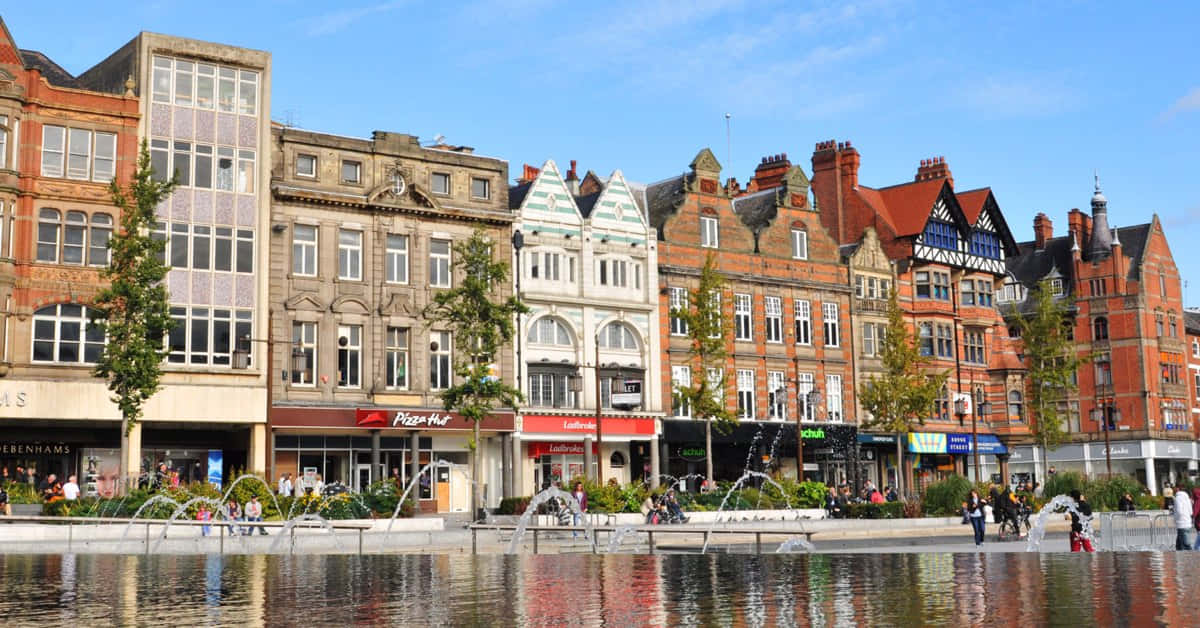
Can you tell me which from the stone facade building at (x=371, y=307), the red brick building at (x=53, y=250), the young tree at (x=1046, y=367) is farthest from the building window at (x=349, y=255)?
the young tree at (x=1046, y=367)

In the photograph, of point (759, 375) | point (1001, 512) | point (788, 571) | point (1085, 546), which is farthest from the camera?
point (759, 375)

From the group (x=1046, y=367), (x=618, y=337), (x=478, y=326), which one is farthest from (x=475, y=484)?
(x=1046, y=367)

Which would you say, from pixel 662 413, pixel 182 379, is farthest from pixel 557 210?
pixel 182 379

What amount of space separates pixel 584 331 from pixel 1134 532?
26847 mm

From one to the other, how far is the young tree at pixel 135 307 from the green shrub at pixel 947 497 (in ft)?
80.0

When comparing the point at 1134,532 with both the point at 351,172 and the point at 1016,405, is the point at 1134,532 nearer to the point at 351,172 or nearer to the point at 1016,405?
the point at 351,172

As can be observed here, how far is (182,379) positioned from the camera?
44.2m

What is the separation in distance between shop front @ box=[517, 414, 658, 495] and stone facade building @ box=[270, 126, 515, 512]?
1.48m

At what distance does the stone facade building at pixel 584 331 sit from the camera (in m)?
52.2

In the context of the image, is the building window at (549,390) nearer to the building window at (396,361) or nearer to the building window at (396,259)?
the building window at (396,361)

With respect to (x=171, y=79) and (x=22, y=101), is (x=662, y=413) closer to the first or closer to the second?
(x=171, y=79)

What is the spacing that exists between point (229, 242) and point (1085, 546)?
99.9 feet

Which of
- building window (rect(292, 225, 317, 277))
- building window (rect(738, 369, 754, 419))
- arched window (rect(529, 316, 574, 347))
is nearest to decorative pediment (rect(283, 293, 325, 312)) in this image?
building window (rect(292, 225, 317, 277))

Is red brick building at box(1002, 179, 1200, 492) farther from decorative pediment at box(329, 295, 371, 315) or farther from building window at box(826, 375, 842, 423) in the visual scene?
decorative pediment at box(329, 295, 371, 315)
